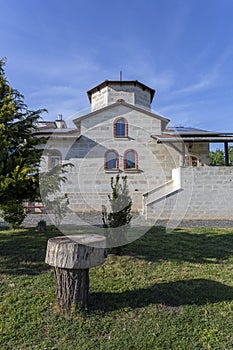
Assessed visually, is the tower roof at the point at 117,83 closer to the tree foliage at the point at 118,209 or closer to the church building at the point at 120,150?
the church building at the point at 120,150

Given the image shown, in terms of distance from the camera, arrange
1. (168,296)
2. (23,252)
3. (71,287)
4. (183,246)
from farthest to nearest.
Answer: (183,246)
(23,252)
(168,296)
(71,287)

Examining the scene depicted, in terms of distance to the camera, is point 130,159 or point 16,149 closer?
point 16,149

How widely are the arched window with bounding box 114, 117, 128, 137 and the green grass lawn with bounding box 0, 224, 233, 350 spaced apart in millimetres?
10779

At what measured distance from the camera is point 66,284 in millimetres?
3340

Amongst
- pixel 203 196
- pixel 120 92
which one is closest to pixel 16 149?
pixel 203 196

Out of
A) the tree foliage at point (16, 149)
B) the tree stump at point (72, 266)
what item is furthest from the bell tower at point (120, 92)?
the tree stump at point (72, 266)

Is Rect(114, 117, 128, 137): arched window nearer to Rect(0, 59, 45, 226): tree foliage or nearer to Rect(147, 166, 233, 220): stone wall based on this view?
Rect(147, 166, 233, 220): stone wall

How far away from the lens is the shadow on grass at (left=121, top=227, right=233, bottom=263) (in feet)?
18.4

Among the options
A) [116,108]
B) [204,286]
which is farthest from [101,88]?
[204,286]

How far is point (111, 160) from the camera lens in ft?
51.9

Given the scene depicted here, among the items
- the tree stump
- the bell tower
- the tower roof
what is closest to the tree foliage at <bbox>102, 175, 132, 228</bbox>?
the tree stump

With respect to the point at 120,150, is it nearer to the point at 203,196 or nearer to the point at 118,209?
the point at 203,196

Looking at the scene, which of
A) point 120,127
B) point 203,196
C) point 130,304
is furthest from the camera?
point 120,127

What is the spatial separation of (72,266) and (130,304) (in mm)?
1074
